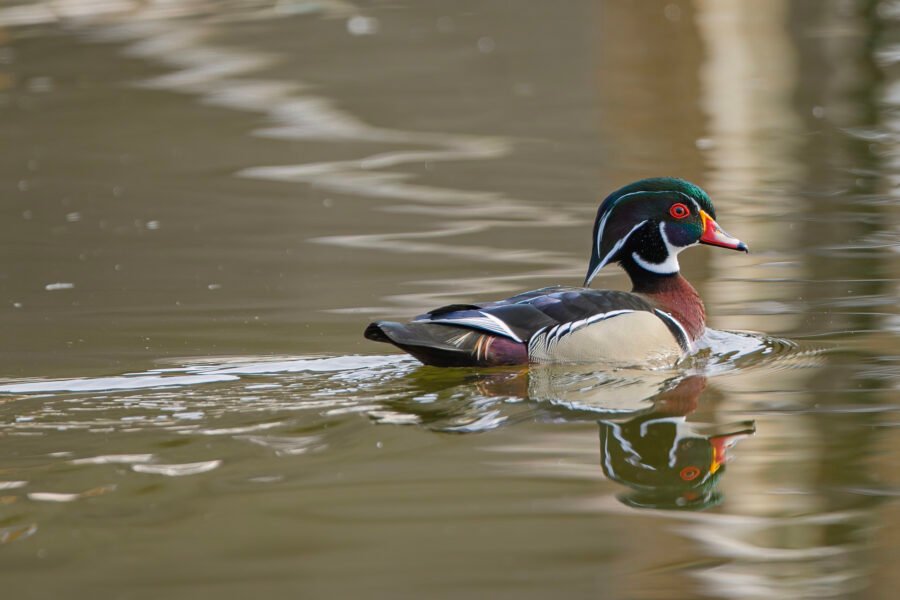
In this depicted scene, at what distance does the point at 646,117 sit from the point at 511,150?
1967mm

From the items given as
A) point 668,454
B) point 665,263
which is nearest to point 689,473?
point 668,454

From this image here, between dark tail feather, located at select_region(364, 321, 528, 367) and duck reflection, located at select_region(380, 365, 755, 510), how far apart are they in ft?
0.33

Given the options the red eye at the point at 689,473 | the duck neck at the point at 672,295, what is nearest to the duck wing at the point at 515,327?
the duck neck at the point at 672,295

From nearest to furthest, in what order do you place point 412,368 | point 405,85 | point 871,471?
point 871,471, point 412,368, point 405,85

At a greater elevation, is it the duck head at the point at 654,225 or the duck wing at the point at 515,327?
the duck head at the point at 654,225

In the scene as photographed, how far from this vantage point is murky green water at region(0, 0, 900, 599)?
14.9ft

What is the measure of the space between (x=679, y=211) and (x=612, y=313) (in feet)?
2.85

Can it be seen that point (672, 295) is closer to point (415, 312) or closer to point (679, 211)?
point (679, 211)

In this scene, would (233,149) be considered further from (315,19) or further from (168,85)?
(315,19)

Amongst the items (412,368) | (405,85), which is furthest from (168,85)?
(412,368)

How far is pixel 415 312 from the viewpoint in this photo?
7.74 metres

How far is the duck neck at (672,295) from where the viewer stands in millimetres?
7203

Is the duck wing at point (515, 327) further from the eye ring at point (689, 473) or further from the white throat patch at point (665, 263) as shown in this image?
the eye ring at point (689, 473)

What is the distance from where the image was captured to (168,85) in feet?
54.3
